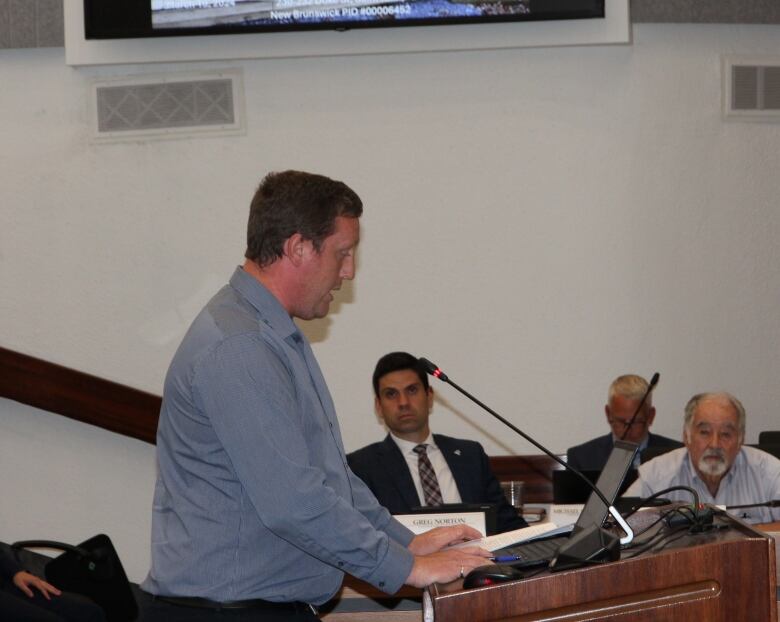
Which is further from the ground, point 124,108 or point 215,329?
point 124,108

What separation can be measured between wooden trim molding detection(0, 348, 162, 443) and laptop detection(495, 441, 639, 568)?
Result: 341cm

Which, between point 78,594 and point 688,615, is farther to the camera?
point 78,594

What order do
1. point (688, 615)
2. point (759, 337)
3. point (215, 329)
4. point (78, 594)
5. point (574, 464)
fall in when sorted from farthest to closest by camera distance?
point (759, 337) < point (574, 464) < point (78, 594) < point (215, 329) < point (688, 615)

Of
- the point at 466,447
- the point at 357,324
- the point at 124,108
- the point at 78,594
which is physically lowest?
the point at 78,594

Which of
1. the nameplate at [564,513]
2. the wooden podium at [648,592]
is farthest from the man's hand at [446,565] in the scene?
the nameplate at [564,513]

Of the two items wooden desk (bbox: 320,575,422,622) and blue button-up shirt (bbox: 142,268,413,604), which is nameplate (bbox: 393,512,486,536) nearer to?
wooden desk (bbox: 320,575,422,622)

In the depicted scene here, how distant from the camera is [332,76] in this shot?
5297 millimetres

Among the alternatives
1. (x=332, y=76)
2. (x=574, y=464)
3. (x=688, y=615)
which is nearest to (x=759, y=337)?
(x=574, y=464)

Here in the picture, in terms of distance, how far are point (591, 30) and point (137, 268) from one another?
2.27 m

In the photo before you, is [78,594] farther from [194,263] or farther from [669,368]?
[669,368]

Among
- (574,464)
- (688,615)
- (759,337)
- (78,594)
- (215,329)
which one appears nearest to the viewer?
(688,615)

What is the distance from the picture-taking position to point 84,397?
5.17m

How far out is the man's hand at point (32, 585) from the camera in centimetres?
409

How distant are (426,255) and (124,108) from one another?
150 cm
